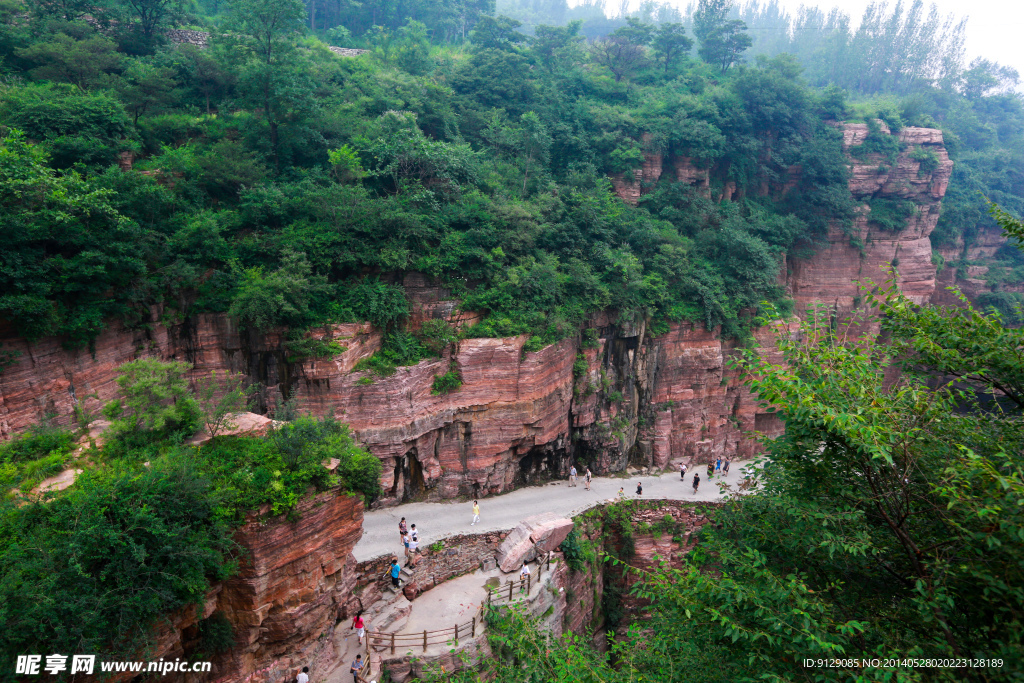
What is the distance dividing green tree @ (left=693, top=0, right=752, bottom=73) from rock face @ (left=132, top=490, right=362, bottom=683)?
41728 millimetres

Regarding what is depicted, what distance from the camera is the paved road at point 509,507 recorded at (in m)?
15.7

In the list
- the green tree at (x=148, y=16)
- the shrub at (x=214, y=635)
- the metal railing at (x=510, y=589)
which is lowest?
the metal railing at (x=510, y=589)

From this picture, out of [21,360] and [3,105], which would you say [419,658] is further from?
[3,105]

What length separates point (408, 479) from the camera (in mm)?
17875

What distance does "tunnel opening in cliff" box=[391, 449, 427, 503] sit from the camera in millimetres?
17500

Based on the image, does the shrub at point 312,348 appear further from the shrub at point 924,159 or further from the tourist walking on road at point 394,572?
the shrub at point 924,159

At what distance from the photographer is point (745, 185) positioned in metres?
28.7

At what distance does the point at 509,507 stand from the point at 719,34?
3835 cm

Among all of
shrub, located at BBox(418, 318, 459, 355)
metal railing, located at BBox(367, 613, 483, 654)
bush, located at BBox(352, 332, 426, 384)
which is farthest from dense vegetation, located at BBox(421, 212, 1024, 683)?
shrub, located at BBox(418, 318, 459, 355)

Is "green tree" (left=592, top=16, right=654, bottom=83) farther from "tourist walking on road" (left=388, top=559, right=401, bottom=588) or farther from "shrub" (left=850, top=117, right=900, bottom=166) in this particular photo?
"tourist walking on road" (left=388, top=559, right=401, bottom=588)

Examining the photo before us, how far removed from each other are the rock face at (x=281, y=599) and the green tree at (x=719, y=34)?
41728 mm

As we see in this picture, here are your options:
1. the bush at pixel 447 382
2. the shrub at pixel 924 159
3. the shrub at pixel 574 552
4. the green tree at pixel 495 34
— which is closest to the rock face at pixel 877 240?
the shrub at pixel 924 159

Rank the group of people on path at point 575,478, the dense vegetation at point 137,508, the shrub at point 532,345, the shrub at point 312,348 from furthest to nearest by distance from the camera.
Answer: the group of people on path at point 575,478 < the shrub at point 532,345 < the shrub at point 312,348 < the dense vegetation at point 137,508

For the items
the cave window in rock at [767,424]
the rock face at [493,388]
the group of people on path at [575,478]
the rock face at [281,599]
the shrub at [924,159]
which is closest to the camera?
the rock face at [281,599]
